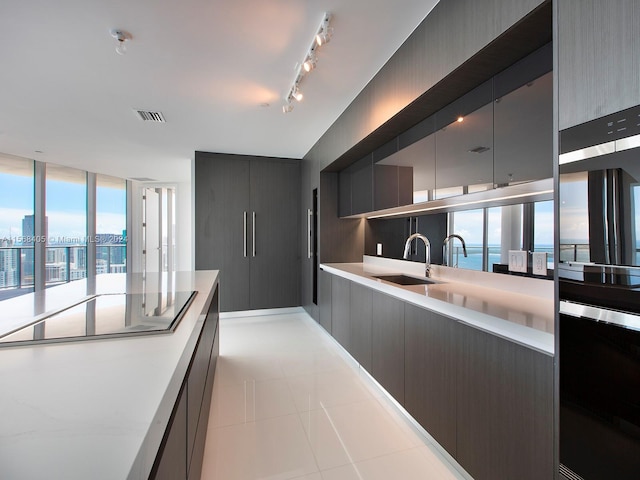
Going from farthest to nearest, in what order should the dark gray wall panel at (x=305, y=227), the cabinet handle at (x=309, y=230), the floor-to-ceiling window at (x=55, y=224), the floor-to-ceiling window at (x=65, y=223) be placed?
the floor-to-ceiling window at (x=65, y=223)
the floor-to-ceiling window at (x=55, y=224)
the cabinet handle at (x=309, y=230)
the dark gray wall panel at (x=305, y=227)

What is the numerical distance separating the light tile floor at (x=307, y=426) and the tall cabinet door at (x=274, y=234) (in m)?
1.63

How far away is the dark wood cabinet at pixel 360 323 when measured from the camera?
258 centimetres

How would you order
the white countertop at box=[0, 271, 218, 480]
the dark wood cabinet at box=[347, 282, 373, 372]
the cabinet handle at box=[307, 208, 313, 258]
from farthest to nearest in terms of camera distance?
1. the cabinet handle at box=[307, 208, 313, 258]
2. the dark wood cabinet at box=[347, 282, 373, 372]
3. the white countertop at box=[0, 271, 218, 480]

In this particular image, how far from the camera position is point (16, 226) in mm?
4762

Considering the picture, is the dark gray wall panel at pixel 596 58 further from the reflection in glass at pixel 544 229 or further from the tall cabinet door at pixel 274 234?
the tall cabinet door at pixel 274 234

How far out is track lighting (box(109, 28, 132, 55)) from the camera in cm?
194

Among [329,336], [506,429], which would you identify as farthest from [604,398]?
[329,336]

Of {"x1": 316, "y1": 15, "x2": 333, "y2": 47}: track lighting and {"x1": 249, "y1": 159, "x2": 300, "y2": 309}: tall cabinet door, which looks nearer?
{"x1": 316, "y1": 15, "x2": 333, "y2": 47}: track lighting

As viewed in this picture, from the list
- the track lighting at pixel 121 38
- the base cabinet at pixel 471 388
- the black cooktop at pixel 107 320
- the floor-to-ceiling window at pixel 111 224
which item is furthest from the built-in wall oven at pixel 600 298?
the floor-to-ceiling window at pixel 111 224

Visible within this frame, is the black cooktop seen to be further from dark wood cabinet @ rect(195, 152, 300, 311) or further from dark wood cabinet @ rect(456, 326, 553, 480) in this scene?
dark wood cabinet @ rect(195, 152, 300, 311)

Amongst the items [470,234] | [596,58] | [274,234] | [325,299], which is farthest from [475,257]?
[274,234]

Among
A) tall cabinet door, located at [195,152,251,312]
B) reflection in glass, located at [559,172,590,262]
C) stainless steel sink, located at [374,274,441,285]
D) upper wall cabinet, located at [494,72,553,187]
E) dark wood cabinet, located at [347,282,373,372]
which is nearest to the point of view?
reflection in glass, located at [559,172,590,262]

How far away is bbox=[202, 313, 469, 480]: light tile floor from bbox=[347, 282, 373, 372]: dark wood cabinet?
0.20 m

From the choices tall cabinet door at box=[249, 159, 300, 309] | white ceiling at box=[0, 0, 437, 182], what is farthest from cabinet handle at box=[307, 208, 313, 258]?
white ceiling at box=[0, 0, 437, 182]
